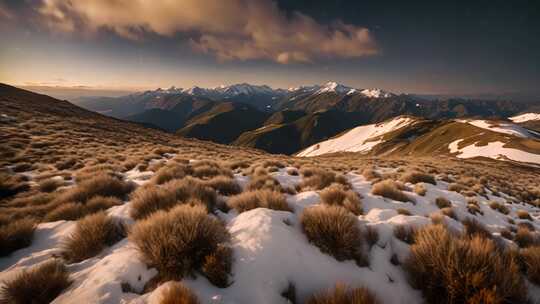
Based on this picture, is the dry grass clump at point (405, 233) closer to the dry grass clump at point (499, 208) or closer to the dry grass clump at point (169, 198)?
the dry grass clump at point (169, 198)

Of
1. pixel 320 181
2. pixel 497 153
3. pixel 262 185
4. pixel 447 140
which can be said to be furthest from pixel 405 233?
pixel 447 140

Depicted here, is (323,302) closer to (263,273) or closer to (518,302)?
(263,273)

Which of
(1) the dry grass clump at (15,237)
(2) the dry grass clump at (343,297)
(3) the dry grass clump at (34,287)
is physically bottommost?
(1) the dry grass clump at (15,237)

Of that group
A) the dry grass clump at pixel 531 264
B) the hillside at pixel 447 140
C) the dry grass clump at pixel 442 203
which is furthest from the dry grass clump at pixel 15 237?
the hillside at pixel 447 140

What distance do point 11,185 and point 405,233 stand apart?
12.5 metres

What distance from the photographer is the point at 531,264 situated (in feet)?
11.8

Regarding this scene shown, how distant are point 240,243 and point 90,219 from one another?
2.94 meters

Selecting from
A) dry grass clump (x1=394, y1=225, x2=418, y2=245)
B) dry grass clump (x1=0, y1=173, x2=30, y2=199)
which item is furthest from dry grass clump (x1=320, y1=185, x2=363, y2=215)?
dry grass clump (x1=0, y1=173, x2=30, y2=199)

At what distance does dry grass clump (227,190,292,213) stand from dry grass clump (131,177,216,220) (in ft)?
2.03

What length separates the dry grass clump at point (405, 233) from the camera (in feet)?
13.6

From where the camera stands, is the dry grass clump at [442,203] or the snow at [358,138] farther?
the snow at [358,138]

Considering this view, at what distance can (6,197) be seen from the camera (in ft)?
23.1

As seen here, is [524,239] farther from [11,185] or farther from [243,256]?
[11,185]

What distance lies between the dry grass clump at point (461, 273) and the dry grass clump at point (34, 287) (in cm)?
475
